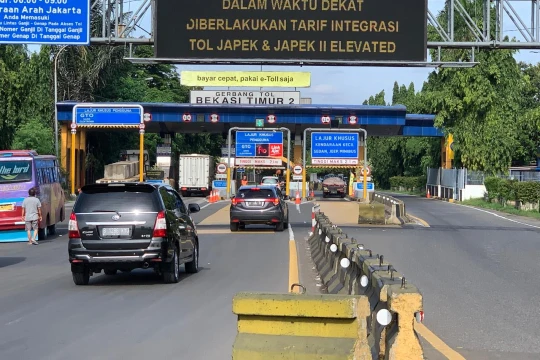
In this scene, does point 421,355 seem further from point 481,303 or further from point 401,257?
point 401,257

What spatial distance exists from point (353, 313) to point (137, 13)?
17.3 metres

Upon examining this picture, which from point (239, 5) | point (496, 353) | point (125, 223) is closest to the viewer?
point (496, 353)

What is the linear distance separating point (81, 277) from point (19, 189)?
12.9 meters

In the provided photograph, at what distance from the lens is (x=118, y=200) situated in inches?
579

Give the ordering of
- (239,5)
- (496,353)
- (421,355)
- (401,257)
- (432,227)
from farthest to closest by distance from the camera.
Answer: (432,227) < (239,5) < (401,257) < (496,353) < (421,355)

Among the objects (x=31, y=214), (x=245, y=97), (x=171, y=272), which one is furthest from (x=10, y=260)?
(x=245, y=97)

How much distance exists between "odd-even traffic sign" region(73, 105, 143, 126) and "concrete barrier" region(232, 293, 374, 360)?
36337 mm

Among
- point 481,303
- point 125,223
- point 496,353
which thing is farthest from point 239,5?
point 496,353

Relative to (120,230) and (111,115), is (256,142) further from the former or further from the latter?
(120,230)

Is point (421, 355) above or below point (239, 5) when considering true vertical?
below

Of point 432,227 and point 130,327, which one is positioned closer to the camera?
point 130,327

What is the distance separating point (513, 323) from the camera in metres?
11.0

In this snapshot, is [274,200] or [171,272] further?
[274,200]

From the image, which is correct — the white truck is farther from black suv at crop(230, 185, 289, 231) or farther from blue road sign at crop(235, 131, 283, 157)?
black suv at crop(230, 185, 289, 231)
